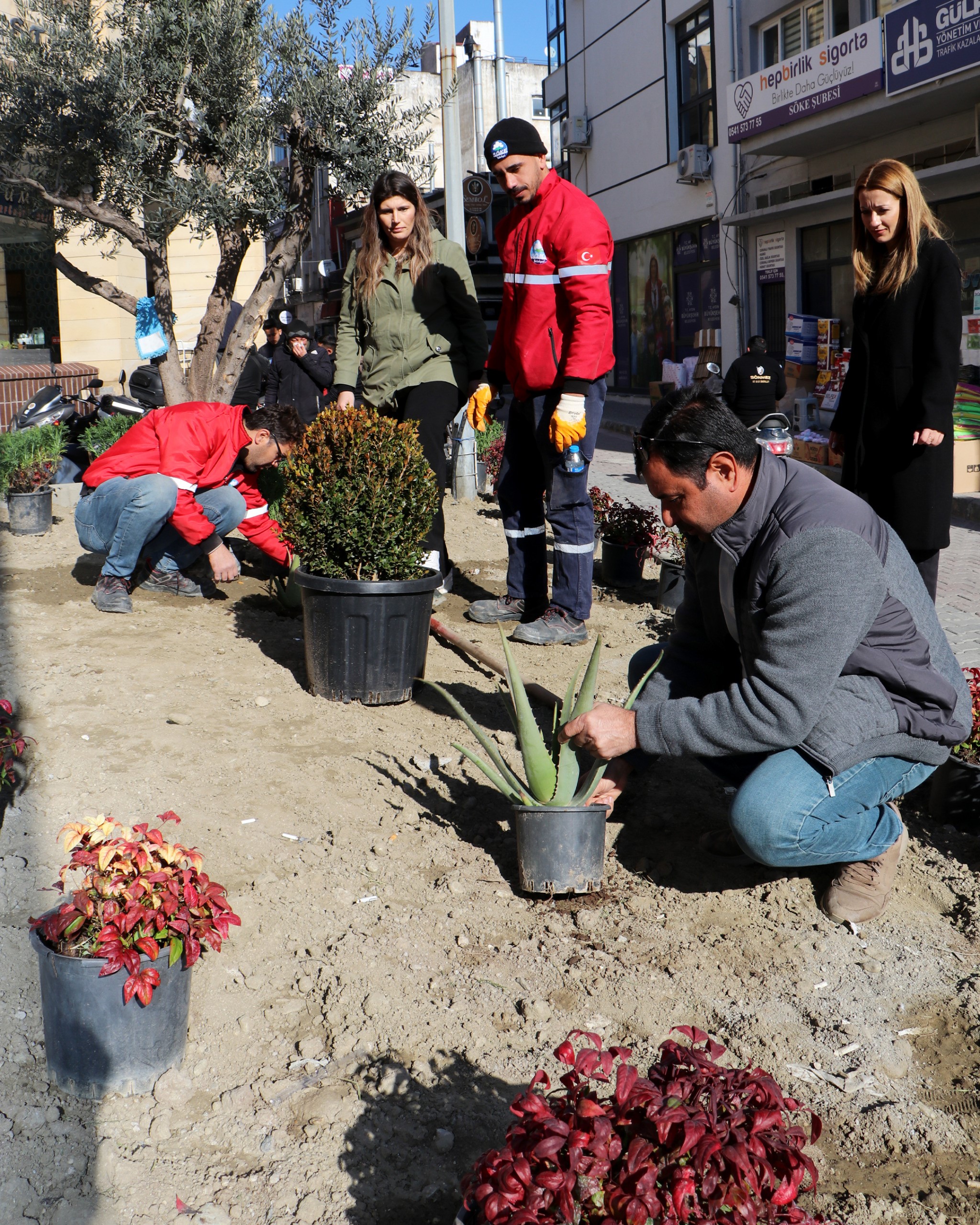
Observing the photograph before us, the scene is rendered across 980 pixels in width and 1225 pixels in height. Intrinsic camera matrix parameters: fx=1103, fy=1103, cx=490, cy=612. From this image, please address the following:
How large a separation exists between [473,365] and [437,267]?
1.64 feet

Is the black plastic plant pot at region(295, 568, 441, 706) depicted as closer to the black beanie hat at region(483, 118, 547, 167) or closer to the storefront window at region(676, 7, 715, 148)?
the black beanie hat at region(483, 118, 547, 167)

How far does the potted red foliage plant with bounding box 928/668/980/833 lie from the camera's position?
326cm

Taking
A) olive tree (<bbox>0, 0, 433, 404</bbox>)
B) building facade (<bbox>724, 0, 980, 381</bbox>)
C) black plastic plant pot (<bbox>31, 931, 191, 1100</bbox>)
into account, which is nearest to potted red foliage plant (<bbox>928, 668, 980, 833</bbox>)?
black plastic plant pot (<bbox>31, 931, 191, 1100</bbox>)

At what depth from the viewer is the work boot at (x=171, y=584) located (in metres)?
6.10

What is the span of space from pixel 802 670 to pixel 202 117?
24.1 ft

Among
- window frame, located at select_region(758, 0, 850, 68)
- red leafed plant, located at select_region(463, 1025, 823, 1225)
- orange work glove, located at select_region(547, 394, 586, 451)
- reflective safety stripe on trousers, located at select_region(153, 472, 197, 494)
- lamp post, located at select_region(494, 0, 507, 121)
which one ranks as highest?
lamp post, located at select_region(494, 0, 507, 121)

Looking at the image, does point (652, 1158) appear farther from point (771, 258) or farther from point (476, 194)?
point (771, 258)

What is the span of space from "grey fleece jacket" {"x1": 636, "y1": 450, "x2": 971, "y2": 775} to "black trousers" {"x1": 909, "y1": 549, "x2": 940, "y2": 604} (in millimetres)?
1199

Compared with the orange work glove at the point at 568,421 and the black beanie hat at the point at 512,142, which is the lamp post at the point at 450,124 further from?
the orange work glove at the point at 568,421

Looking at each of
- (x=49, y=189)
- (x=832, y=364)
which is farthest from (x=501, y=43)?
(x=49, y=189)

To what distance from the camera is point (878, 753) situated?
2.72m

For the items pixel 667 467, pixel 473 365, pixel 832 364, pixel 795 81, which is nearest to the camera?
pixel 667 467

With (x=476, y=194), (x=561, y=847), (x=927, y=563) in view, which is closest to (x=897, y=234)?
(x=927, y=563)

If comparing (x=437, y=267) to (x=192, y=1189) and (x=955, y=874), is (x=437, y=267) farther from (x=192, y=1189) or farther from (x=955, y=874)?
(x=192, y=1189)
